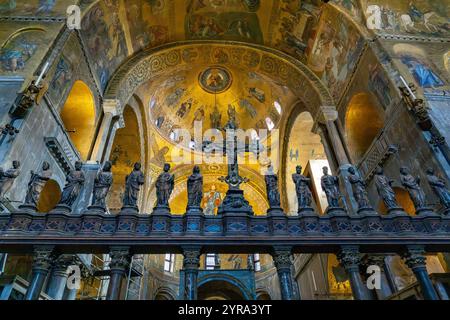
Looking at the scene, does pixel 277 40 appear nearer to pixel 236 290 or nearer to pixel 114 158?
pixel 114 158

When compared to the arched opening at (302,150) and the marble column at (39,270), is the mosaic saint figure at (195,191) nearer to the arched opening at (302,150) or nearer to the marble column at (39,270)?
the marble column at (39,270)

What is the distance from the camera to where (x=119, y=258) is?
4.83 metres

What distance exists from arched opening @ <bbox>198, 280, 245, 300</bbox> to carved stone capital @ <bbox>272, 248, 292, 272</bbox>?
10.4m

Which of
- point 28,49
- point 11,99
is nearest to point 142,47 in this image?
point 28,49

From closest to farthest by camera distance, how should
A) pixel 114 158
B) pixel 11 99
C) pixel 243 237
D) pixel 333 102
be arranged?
pixel 243 237 → pixel 11 99 → pixel 333 102 → pixel 114 158

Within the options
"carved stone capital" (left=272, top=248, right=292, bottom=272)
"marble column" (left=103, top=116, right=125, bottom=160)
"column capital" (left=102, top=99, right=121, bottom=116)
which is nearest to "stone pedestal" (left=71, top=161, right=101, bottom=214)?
"marble column" (left=103, top=116, right=125, bottom=160)

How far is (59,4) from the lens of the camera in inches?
397

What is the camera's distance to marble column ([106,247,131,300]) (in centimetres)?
453

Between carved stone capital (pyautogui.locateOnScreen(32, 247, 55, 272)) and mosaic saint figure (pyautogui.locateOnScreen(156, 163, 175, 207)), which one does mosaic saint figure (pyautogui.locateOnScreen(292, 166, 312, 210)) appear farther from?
carved stone capital (pyautogui.locateOnScreen(32, 247, 55, 272))

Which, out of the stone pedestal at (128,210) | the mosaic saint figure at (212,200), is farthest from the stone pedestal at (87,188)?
the mosaic saint figure at (212,200)

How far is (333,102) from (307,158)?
500cm

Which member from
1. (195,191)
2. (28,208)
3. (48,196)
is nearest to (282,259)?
(195,191)

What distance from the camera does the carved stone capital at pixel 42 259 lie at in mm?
4584

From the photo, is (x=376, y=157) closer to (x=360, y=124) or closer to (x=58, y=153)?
(x=360, y=124)
